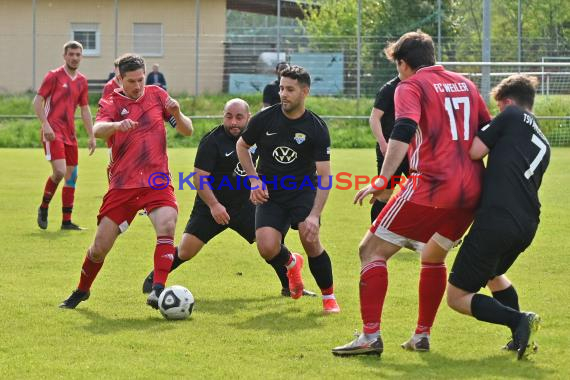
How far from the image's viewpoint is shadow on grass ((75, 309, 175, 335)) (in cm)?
745

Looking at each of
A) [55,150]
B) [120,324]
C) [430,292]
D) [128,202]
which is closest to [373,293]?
[430,292]

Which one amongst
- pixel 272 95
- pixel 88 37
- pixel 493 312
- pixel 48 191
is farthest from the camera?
pixel 88 37

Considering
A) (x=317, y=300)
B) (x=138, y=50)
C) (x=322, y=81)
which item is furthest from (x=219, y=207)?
(x=138, y=50)

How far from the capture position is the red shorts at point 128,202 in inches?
323

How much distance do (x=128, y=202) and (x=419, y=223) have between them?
8.74 feet

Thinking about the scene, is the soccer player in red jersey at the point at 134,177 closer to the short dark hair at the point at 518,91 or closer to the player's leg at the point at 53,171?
the short dark hair at the point at 518,91

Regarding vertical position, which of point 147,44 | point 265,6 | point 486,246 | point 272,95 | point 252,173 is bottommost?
point 486,246

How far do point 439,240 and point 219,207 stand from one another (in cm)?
238

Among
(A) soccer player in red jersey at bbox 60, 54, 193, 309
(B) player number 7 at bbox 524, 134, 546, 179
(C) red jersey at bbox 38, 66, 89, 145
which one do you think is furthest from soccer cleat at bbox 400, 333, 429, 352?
(C) red jersey at bbox 38, 66, 89, 145

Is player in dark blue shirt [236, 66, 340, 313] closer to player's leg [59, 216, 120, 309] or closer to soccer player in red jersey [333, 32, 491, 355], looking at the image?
player's leg [59, 216, 120, 309]

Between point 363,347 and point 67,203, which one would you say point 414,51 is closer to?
point 363,347

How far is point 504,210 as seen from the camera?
6.22 metres

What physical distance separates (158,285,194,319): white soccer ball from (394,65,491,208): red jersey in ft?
7.06

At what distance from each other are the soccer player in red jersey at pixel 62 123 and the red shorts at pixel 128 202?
5174mm
